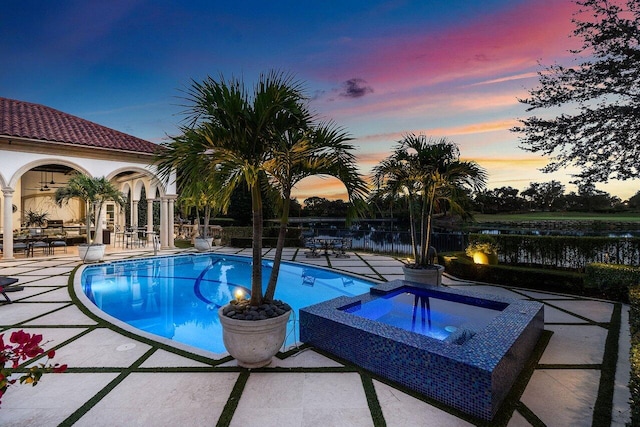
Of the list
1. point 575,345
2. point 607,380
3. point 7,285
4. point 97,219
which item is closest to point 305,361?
point 607,380

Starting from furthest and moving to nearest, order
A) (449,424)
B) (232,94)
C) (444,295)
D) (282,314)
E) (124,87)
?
(124,87) < (444,295) < (282,314) < (232,94) < (449,424)

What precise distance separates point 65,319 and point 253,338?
3656 mm

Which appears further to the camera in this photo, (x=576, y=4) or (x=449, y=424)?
(x=576, y=4)

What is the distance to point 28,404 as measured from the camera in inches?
103

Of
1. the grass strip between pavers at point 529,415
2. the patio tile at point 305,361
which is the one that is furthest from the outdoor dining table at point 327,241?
the grass strip between pavers at point 529,415

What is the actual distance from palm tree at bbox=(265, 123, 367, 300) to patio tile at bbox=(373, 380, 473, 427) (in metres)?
1.57

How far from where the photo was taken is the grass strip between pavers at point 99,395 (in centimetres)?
239

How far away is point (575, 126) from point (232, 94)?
9.85 metres

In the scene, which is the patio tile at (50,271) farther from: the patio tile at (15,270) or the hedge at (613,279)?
the hedge at (613,279)

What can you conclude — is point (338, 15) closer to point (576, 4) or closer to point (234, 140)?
point (576, 4)

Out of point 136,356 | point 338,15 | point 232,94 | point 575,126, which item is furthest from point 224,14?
point 575,126

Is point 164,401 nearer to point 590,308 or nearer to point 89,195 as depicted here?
point 590,308

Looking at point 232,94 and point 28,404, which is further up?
point 232,94

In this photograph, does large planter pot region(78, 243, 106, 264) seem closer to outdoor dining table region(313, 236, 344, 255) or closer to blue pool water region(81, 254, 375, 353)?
blue pool water region(81, 254, 375, 353)
